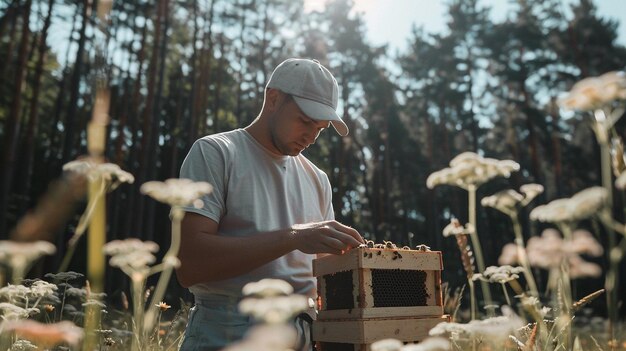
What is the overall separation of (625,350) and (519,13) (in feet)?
80.4

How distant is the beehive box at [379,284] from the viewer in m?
2.33

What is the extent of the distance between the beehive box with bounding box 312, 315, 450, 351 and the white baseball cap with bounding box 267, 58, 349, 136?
1.33m

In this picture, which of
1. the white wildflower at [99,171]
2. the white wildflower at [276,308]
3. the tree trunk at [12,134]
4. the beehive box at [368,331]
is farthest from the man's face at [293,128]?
the tree trunk at [12,134]

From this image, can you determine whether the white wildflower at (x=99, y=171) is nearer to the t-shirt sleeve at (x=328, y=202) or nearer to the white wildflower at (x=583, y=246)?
the white wildflower at (x=583, y=246)

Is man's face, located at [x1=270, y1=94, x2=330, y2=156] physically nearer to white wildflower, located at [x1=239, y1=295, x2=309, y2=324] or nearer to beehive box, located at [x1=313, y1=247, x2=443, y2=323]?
beehive box, located at [x1=313, y1=247, x2=443, y2=323]

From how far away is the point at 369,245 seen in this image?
2561 millimetres

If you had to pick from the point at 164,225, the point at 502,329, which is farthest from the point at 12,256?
the point at 164,225

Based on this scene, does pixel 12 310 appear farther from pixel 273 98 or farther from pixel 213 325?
pixel 273 98

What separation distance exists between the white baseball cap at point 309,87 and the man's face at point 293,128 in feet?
0.22

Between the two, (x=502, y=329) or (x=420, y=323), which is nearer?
(x=502, y=329)

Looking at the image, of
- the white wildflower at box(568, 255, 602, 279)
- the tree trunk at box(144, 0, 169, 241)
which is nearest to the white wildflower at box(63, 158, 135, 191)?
the white wildflower at box(568, 255, 602, 279)

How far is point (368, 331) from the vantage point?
2217 millimetres

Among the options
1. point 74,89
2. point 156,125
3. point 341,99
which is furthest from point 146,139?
point 341,99

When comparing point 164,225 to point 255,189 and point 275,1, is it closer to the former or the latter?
point 275,1
